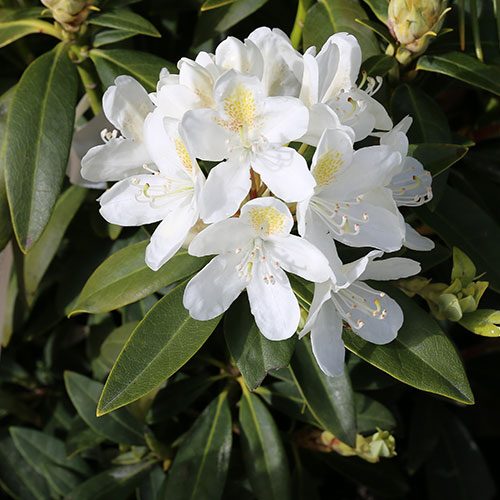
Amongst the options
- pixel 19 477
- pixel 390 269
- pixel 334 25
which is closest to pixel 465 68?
pixel 334 25

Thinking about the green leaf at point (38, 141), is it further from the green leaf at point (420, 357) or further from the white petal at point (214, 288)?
the green leaf at point (420, 357)

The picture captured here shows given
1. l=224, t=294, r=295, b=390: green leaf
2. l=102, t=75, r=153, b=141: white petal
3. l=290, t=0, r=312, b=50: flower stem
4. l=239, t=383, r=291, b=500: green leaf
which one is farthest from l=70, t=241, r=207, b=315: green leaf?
l=290, t=0, r=312, b=50: flower stem

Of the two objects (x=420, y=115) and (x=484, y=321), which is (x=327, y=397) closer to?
(x=484, y=321)

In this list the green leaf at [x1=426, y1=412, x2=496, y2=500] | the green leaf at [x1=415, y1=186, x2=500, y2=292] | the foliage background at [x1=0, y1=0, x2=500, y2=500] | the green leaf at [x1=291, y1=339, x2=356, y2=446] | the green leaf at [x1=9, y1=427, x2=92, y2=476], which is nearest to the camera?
the foliage background at [x1=0, y1=0, x2=500, y2=500]

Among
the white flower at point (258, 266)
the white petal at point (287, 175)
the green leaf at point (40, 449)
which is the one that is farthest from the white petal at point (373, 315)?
the green leaf at point (40, 449)

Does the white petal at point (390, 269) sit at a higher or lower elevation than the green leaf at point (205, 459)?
higher

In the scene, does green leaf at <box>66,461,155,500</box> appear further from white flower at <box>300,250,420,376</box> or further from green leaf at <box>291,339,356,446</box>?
white flower at <box>300,250,420,376</box>
